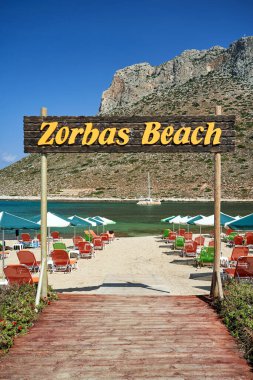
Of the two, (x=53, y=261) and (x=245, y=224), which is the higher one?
(x=245, y=224)

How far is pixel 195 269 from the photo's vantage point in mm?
17141

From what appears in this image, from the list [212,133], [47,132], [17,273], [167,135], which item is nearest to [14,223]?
[17,273]

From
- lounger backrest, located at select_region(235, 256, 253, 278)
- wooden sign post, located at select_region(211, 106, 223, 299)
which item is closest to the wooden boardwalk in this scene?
wooden sign post, located at select_region(211, 106, 223, 299)

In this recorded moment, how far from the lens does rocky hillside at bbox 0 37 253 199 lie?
88.2m

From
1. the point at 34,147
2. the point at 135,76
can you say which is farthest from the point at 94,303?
the point at 135,76

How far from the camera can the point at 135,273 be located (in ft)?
52.4

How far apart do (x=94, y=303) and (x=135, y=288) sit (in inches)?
99.7

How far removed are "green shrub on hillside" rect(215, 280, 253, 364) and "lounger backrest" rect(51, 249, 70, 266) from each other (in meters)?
8.43

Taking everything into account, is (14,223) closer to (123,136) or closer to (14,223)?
(14,223)

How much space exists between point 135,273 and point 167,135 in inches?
316

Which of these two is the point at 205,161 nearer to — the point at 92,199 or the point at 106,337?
the point at 92,199

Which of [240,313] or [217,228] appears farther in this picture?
[217,228]

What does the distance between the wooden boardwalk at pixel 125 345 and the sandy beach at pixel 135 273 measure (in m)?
2.36

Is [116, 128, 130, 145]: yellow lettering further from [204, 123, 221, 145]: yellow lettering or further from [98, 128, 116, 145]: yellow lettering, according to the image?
[204, 123, 221, 145]: yellow lettering
